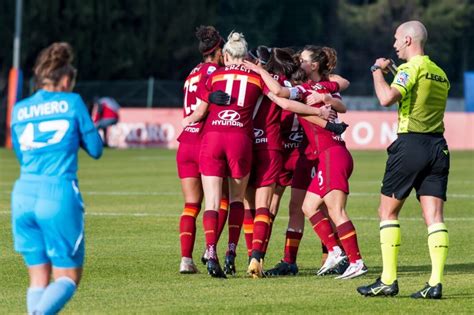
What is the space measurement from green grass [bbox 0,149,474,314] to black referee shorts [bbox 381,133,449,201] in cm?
90

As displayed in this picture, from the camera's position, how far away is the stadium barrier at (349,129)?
42500 mm

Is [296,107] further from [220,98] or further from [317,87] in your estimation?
[220,98]

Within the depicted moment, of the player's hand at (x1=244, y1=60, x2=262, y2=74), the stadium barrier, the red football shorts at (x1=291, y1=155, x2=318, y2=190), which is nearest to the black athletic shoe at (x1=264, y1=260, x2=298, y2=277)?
the red football shorts at (x1=291, y1=155, x2=318, y2=190)

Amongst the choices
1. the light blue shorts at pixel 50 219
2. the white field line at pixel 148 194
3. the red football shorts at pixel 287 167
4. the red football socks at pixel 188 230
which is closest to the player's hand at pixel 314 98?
the red football shorts at pixel 287 167

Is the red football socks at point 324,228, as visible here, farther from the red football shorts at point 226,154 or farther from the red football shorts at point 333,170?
the red football shorts at point 226,154

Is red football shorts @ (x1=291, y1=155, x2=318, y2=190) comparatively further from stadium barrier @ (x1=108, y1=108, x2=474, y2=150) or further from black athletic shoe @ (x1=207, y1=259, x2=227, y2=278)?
stadium barrier @ (x1=108, y1=108, x2=474, y2=150)

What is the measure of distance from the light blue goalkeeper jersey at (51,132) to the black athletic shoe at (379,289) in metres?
3.31

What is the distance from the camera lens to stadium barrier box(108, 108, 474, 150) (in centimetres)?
4250

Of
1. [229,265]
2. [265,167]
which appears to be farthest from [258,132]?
[229,265]

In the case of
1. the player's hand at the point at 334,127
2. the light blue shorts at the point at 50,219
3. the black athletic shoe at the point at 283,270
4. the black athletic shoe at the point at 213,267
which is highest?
the player's hand at the point at 334,127

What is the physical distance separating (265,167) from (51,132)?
14.0ft

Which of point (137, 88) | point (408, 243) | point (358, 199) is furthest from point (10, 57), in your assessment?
point (408, 243)

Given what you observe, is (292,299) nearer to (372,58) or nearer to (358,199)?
(358,199)

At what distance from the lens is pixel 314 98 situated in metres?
11.6
